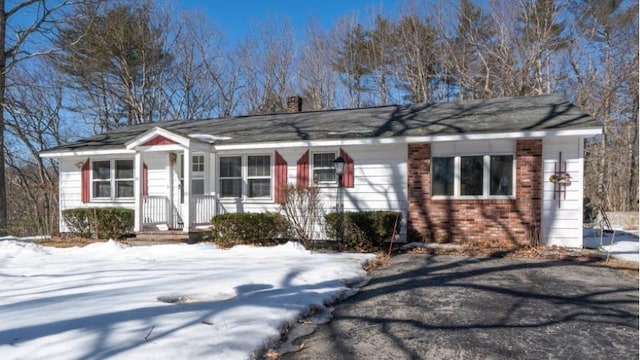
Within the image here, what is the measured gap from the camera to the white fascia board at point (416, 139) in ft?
28.7

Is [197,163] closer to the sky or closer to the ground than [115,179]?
closer to the sky

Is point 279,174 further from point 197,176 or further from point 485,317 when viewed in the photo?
point 485,317

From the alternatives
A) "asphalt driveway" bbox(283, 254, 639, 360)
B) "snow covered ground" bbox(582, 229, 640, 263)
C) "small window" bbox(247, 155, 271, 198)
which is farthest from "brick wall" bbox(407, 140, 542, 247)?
"small window" bbox(247, 155, 271, 198)

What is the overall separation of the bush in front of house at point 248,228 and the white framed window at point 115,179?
4.27 meters

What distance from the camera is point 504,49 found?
20453 millimetres

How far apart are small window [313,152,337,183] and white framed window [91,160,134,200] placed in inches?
232

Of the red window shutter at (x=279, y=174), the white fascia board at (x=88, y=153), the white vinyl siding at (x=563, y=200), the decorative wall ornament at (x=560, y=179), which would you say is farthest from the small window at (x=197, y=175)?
the decorative wall ornament at (x=560, y=179)

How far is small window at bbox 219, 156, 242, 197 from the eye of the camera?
1188 centimetres

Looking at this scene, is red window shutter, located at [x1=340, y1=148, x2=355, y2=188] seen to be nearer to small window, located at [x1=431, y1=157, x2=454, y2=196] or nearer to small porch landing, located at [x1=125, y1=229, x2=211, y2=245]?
small window, located at [x1=431, y1=157, x2=454, y2=196]

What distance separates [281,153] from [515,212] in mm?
6072

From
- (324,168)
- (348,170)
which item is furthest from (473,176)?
(324,168)

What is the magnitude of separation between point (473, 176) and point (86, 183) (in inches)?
454

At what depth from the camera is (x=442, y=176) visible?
10.1 m

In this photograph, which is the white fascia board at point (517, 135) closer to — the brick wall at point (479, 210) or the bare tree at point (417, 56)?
the brick wall at point (479, 210)
